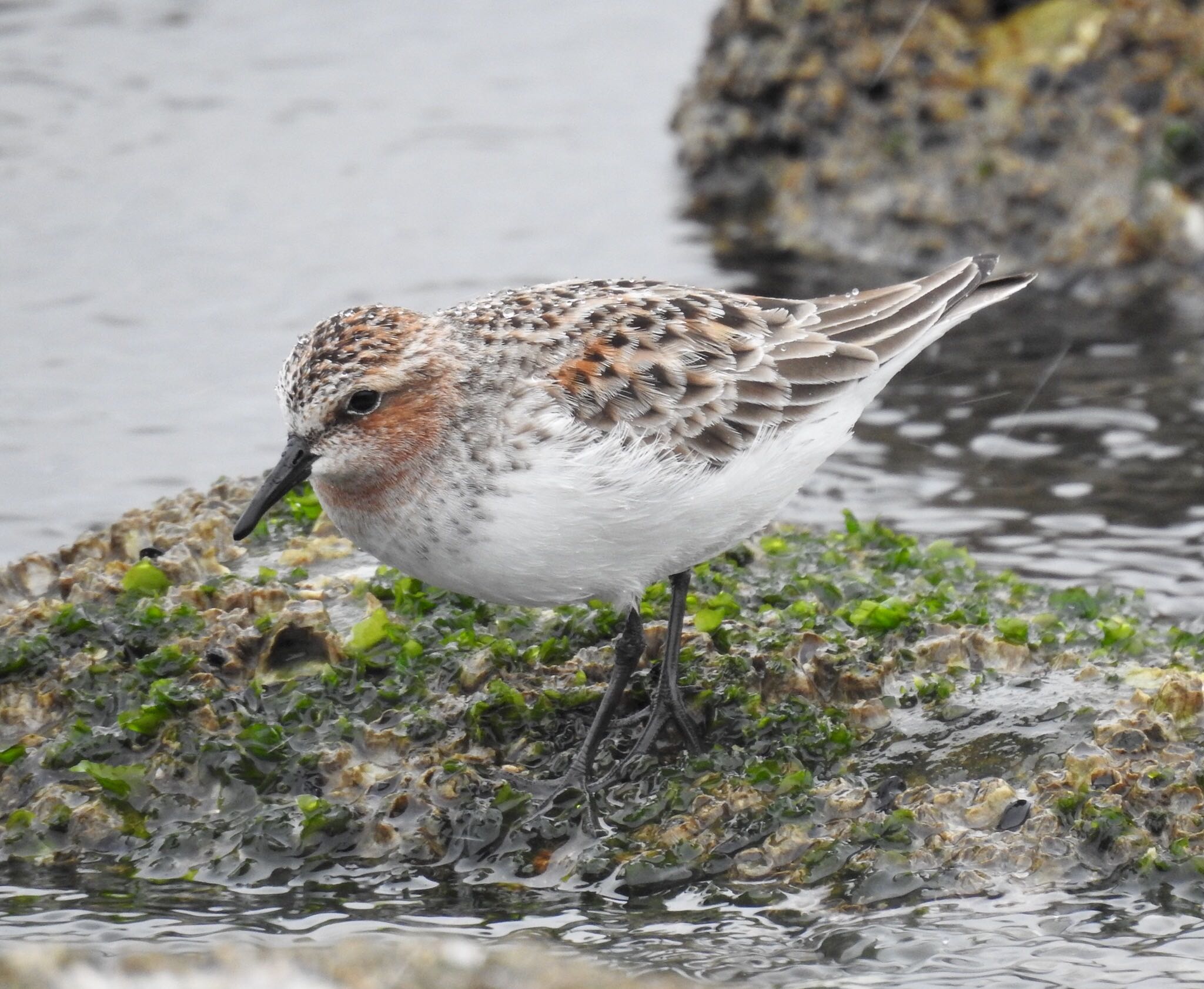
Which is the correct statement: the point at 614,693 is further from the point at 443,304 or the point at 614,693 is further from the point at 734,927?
the point at 443,304

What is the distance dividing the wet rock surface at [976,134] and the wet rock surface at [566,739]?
5744mm

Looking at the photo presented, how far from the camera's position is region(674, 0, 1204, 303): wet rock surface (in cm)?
1270

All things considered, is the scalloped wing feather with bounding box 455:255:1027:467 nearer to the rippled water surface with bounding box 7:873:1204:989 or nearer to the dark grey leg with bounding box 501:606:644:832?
the dark grey leg with bounding box 501:606:644:832

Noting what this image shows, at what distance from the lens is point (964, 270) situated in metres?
8.00

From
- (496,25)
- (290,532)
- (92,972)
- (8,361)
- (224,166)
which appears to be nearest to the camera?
(92,972)

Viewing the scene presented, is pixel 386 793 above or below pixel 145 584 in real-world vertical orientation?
below

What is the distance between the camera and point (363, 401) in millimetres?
6547

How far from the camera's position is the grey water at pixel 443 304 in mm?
5848

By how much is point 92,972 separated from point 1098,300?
10256 mm

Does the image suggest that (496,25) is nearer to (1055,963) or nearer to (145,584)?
(145,584)

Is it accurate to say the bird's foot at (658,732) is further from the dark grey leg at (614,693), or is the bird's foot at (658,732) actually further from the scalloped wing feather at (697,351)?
the scalloped wing feather at (697,351)

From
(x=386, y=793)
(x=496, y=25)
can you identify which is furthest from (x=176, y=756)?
(x=496, y=25)

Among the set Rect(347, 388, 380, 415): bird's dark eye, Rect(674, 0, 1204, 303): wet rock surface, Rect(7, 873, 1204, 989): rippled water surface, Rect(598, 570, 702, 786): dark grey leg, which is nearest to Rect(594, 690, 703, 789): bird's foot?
Rect(598, 570, 702, 786): dark grey leg

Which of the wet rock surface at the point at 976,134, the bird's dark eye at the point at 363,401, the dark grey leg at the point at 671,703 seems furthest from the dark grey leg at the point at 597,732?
the wet rock surface at the point at 976,134
